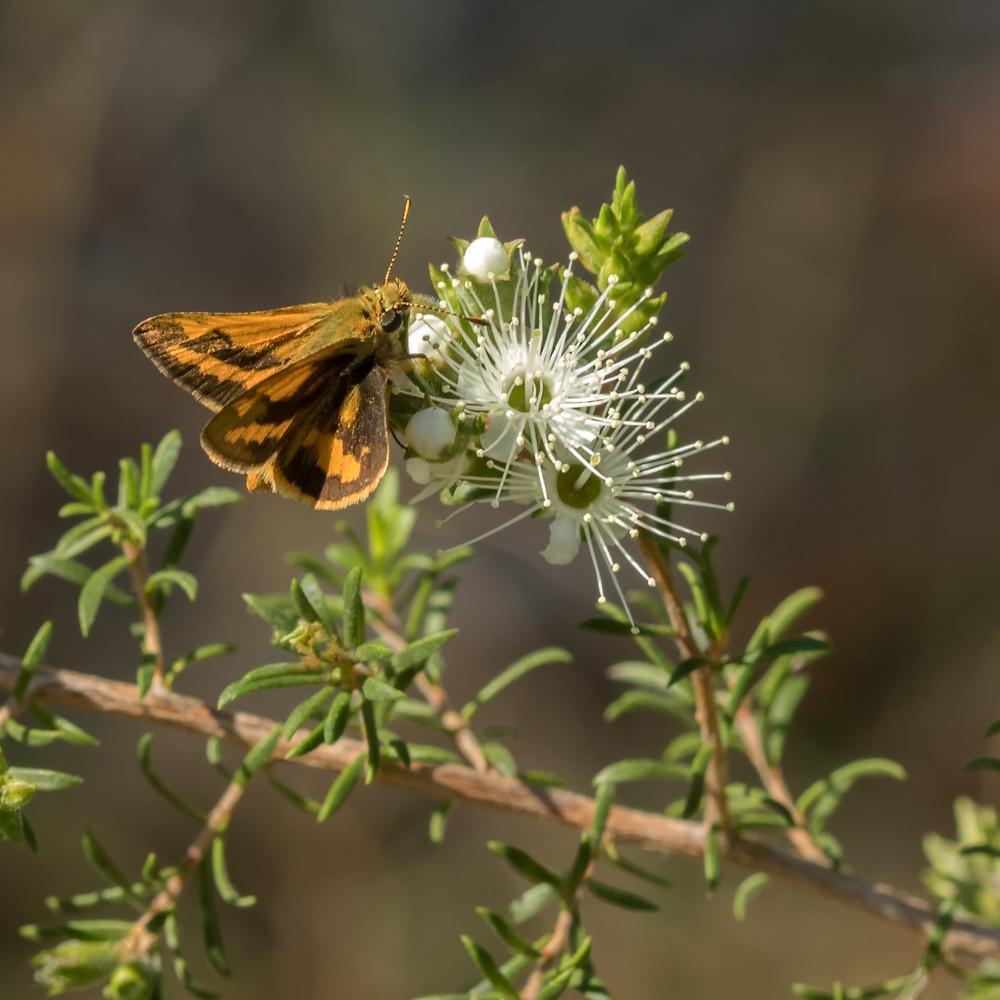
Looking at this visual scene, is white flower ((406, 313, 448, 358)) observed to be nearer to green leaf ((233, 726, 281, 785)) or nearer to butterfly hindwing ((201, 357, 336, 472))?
butterfly hindwing ((201, 357, 336, 472))

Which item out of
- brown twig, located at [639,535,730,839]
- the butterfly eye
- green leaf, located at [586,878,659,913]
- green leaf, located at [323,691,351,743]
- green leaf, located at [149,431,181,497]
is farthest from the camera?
green leaf, located at [149,431,181,497]

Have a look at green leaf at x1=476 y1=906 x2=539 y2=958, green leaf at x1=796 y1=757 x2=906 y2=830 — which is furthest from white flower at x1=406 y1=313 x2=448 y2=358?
green leaf at x1=796 y1=757 x2=906 y2=830

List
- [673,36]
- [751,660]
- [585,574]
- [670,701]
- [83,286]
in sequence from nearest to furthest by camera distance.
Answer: [751,660] → [670,701] → [585,574] → [83,286] → [673,36]

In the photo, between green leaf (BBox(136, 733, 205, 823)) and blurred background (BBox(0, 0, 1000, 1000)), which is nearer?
green leaf (BBox(136, 733, 205, 823))

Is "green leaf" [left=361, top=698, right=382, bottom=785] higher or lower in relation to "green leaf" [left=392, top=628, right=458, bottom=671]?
lower

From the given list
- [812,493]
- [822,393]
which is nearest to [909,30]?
[822,393]

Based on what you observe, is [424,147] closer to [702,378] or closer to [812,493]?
[702,378]
